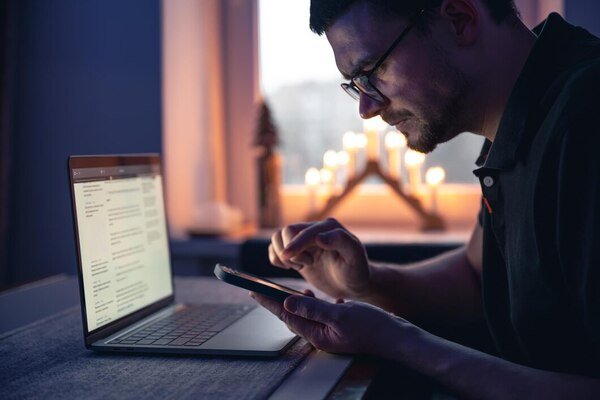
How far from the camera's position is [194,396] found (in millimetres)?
708

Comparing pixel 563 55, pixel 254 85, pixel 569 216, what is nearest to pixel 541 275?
pixel 569 216

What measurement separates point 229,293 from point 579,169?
75cm

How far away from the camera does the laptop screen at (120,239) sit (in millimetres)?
924

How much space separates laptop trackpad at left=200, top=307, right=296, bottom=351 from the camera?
87 cm

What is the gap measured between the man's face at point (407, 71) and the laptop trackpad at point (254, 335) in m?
0.41

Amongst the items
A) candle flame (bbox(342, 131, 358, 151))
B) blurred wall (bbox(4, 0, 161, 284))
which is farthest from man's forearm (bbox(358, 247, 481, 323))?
blurred wall (bbox(4, 0, 161, 284))

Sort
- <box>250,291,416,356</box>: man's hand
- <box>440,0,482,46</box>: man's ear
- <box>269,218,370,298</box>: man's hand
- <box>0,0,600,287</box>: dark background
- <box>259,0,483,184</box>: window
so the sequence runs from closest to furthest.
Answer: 1. <box>250,291,416,356</box>: man's hand
2. <box>440,0,482,46</box>: man's ear
3. <box>269,218,370,298</box>: man's hand
4. <box>0,0,600,287</box>: dark background
5. <box>259,0,483,184</box>: window

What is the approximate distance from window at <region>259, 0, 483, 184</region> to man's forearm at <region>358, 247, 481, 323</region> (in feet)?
3.85

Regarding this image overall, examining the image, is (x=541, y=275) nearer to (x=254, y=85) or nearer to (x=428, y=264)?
(x=428, y=264)

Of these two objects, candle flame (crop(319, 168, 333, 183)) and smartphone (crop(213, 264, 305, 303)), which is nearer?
smartphone (crop(213, 264, 305, 303))

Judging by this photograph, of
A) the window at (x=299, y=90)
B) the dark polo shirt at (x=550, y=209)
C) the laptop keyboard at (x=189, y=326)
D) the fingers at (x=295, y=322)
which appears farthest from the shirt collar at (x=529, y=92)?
the window at (x=299, y=90)

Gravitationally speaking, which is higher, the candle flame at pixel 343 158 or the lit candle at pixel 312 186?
the candle flame at pixel 343 158

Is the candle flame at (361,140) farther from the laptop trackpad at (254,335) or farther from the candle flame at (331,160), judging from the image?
the laptop trackpad at (254,335)

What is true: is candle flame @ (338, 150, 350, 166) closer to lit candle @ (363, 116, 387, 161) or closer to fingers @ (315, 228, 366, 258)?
lit candle @ (363, 116, 387, 161)
